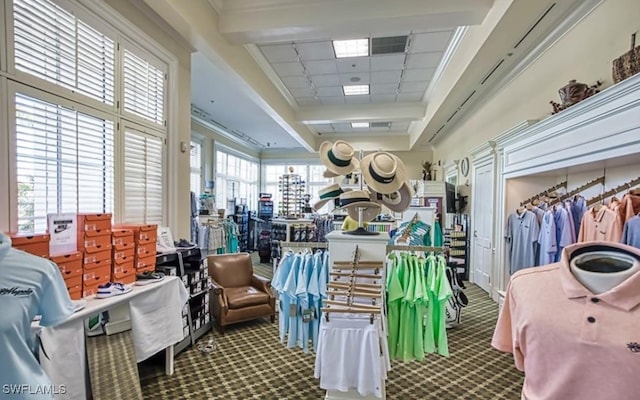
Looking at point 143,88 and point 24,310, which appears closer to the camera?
point 24,310

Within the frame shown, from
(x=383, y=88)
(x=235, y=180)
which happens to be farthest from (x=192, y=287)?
(x=235, y=180)

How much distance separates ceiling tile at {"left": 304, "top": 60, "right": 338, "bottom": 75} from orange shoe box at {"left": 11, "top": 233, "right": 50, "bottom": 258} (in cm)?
470

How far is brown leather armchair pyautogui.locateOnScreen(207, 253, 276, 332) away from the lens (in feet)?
12.6

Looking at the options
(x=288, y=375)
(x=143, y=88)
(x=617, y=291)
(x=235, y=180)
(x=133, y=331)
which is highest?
(x=143, y=88)

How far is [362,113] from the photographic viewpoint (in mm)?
7734

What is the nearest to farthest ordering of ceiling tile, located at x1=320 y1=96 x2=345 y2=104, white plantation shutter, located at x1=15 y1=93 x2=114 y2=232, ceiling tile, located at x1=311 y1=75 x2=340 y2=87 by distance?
white plantation shutter, located at x1=15 y1=93 x2=114 y2=232 < ceiling tile, located at x1=311 y1=75 x2=340 y2=87 < ceiling tile, located at x1=320 y1=96 x2=345 y2=104

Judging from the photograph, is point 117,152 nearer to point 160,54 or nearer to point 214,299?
point 160,54

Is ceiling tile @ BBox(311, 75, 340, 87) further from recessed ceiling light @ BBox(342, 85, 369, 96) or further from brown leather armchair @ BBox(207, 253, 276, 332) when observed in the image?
brown leather armchair @ BBox(207, 253, 276, 332)

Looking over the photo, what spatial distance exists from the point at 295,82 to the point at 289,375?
5.37 metres

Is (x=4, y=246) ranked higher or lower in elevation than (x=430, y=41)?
lower

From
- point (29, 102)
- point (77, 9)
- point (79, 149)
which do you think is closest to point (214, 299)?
point (79, 149)

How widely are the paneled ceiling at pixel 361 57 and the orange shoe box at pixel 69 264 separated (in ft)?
7.61

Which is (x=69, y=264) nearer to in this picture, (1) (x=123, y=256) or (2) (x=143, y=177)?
(1) (x=123, y=256)

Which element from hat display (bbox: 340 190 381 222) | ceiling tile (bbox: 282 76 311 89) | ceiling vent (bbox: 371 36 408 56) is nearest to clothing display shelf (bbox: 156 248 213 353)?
hat display (bbox: 340 190 381 222)
